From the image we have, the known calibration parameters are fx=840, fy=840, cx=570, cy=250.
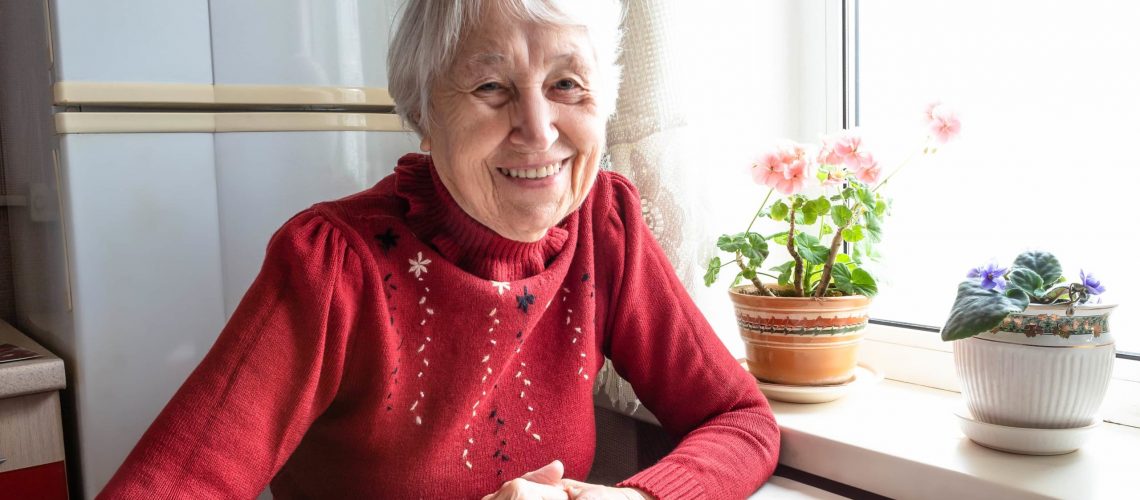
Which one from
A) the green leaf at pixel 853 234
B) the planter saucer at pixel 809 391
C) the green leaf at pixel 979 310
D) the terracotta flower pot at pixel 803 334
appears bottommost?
the planter saucer at pixel 809 391

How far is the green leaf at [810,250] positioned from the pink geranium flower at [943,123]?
0.74ft

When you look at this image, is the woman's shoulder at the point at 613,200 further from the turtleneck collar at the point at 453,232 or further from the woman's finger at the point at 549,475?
the woman's finger at the point at 549,475

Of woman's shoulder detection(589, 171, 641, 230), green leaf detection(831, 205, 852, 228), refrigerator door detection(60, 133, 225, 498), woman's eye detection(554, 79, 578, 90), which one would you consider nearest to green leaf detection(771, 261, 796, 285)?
green leaf detection(831, 205, 852, 228)

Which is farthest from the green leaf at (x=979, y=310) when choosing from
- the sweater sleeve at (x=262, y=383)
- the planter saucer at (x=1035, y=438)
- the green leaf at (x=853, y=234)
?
the sweater sleeve at (x=262, y=383)

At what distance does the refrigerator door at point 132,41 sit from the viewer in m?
1.17

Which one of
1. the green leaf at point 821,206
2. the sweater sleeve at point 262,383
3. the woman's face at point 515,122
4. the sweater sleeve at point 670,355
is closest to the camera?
the sweater sleeve at point 262,383

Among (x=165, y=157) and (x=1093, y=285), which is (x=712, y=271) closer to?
(x=1093, y=285)

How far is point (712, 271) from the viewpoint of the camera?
1.29 metres

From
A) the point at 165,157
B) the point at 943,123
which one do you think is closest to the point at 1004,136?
the point at 943,123

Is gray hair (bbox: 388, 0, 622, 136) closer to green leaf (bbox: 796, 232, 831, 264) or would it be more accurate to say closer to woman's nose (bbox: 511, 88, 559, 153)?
woman's nose (bbox: 511, 88, 559, 153)

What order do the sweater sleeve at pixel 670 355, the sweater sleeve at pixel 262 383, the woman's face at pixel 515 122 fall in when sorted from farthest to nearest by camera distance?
the sweater sleeve at pixel 670 355 < the woman's face at pixel 515 122 < the sweater sleeve at pixel 262 383

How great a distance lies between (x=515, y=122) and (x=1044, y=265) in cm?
66

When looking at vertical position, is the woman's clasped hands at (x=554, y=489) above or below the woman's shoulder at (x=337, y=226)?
below

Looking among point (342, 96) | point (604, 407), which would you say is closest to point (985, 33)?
point (604, 407)
